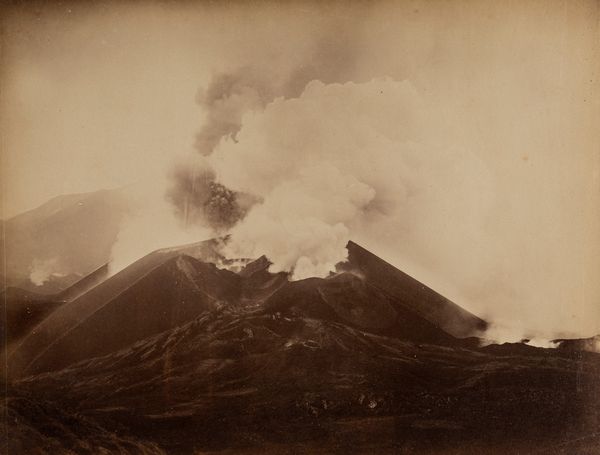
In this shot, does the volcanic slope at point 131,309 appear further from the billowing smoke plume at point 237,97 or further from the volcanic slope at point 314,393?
the billowing smoke plume at point 237,97

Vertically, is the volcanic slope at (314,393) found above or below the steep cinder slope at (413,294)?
below

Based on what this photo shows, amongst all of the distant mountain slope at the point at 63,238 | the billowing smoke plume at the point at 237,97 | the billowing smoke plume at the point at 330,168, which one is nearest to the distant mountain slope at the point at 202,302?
the billowing smoke plume at the point at 330,168

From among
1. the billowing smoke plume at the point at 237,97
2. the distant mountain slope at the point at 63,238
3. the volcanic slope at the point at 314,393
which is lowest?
the volcanic slope at the point at 314,393

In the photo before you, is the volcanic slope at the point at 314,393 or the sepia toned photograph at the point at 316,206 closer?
the volcanic slope at the point at 314,393

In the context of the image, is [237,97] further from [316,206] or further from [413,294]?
[413,294]

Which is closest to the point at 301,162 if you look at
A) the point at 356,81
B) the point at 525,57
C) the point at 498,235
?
the point at 356,81

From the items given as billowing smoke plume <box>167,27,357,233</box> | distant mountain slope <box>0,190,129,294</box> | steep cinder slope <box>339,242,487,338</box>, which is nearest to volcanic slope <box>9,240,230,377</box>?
distant mountain slope <box>0,190,129,294</box>
